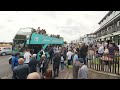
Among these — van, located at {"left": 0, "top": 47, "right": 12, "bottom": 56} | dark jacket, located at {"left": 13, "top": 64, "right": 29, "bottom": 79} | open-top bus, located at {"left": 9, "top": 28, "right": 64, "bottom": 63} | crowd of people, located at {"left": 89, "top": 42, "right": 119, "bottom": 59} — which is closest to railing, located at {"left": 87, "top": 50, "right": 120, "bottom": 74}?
crowd of people, located at {"left": 89, "top": 42, "right": 119, "bottom": 59}

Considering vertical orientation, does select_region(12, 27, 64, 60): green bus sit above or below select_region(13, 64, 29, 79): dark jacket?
above

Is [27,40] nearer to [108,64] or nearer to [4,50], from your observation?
[108,64]

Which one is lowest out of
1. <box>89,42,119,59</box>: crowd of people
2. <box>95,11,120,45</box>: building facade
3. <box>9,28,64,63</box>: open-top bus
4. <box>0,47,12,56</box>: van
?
<box>0,47,12,56</box>: van

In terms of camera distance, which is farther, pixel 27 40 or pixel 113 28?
pixel 113 28

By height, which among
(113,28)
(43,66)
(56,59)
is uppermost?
(113,28)

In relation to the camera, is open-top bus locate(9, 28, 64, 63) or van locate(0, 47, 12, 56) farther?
van locate(0, 47, 12, 56)

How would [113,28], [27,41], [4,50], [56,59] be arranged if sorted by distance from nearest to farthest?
[56,59], [27,41], [4,50], [113,28]

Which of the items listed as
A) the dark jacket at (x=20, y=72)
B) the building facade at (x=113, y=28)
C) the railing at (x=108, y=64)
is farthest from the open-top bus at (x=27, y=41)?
the dark jacket at (x=20, y=72)

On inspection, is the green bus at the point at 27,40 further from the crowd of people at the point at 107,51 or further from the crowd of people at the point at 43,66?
the crowd of people at the point at 107,51

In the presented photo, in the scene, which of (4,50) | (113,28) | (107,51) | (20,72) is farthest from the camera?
(113,28)

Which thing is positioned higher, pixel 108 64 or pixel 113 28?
pixel 113 28

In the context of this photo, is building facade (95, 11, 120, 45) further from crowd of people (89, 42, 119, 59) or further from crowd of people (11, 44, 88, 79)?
crowd of people (11, 44, 88, 79)

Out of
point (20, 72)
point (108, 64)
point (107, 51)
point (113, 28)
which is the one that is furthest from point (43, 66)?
point (113, 28)
